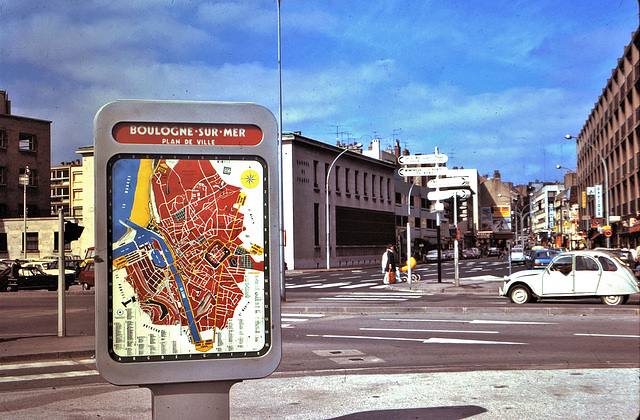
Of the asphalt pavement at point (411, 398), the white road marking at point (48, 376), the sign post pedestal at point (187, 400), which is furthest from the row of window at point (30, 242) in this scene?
the sign post pedestal at point (187, 400)

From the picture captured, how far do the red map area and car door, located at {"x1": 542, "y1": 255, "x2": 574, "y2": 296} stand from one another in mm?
16200

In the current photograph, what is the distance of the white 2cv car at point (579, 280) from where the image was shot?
59.5ft

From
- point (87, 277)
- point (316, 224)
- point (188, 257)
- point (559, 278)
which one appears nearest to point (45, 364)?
point (188, 257)

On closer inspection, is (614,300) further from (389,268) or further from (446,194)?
(389,268)

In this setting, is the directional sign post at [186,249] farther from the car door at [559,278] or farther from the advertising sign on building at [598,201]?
the advertising sign on building at [598,201]

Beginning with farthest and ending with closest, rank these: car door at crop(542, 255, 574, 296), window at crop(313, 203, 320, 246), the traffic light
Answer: window at crop(313, 203, 320, 246) → car door at crop(542, 255, 574, 296) → the traffic light

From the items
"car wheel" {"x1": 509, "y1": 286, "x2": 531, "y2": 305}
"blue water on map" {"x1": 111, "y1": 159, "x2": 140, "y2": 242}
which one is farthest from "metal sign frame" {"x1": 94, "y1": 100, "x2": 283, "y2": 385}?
"car wheel" {"x1": 509, "y1": 286, "x2": 531, "y2": 305}

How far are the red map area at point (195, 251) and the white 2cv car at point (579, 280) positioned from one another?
1617cm

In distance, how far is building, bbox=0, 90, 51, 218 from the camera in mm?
52062

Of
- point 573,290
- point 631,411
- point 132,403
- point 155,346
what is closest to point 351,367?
point 132,403

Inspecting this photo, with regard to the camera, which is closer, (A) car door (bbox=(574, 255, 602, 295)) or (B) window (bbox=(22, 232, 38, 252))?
(A) car door (bbox=(574, 255, 602, 295))

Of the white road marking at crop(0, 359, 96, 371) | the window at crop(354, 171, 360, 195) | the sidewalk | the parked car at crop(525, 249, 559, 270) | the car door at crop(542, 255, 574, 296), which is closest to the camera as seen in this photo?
the white road marking at crop(0, 359, 96, 371)

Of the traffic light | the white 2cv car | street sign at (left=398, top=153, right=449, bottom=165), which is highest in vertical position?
street sign at (left=398, top=153, right=449, bottom=165)

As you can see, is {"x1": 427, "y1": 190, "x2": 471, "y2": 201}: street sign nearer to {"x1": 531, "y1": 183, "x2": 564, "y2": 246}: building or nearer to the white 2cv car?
the white 2cv car
